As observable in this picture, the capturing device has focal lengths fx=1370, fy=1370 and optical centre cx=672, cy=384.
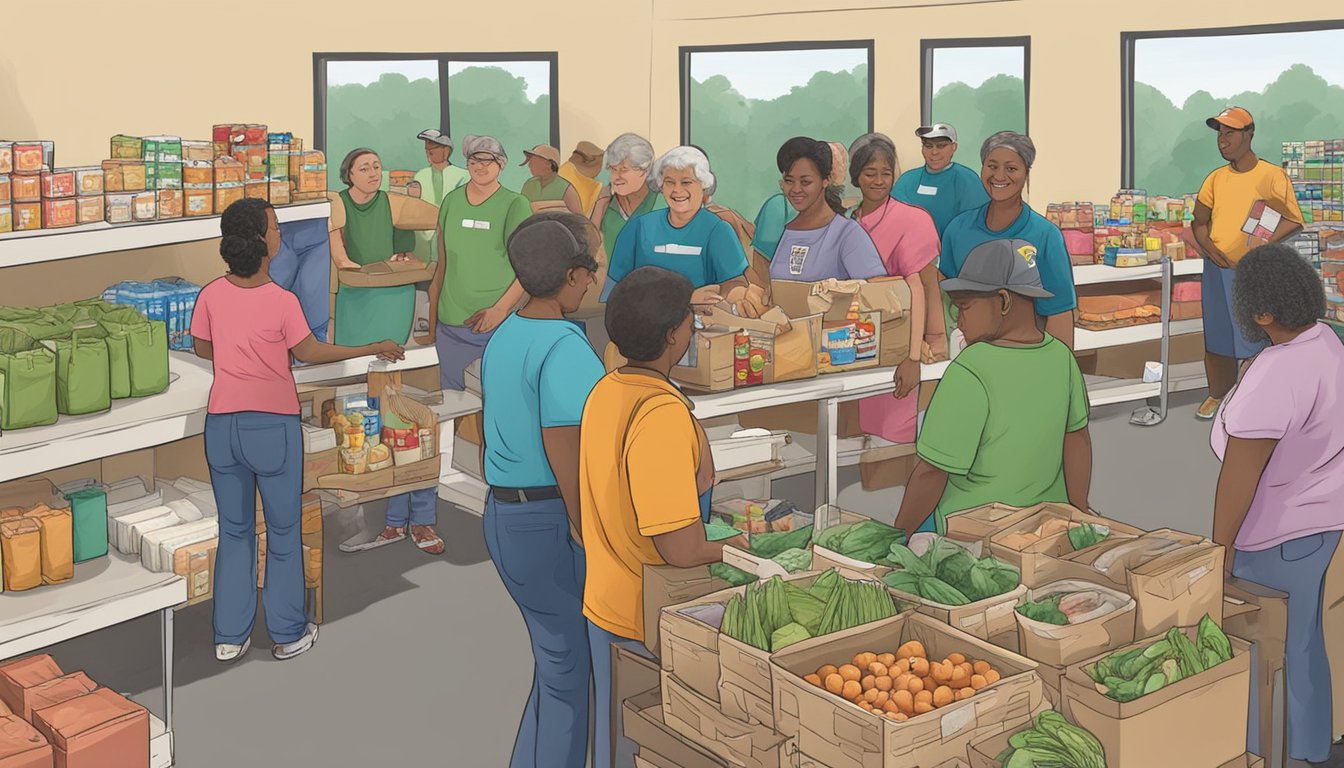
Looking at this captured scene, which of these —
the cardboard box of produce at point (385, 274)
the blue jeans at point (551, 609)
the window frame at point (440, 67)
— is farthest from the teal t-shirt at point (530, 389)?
the window frame at point (440, 67)

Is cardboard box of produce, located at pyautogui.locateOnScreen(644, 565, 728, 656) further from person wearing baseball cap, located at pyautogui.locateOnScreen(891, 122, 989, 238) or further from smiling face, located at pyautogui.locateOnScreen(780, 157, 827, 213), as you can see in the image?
person wearing baseball cap, located at pyautogui.locateOnScreen(891, 122, 989, 238)

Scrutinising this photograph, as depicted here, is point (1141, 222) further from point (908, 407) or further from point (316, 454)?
point (316, 454)

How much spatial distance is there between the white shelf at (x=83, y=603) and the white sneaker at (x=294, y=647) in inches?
33.7

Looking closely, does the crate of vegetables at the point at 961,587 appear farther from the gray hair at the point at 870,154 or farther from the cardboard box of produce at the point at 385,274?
the cardboard box of produce at the point at 385,274

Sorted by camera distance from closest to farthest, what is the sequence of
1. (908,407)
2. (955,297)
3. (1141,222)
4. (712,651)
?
1. (712,651)
2. (955,297)
3. (908,407)
4. (1141,222)

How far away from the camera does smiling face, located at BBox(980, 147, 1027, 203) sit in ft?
17.8

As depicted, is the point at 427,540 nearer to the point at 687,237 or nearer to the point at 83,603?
the point at 687,237

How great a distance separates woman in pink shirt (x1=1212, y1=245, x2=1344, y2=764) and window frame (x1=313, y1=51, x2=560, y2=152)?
6.50 metres

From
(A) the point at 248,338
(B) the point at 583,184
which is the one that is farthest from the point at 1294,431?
(B) the point at 583,184

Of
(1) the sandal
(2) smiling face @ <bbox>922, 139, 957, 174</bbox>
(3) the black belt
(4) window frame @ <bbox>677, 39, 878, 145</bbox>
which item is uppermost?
(4) window frame @ <bbox>677, 39, 878, 145</bbox>

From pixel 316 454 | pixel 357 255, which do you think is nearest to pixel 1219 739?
pixel 316 454

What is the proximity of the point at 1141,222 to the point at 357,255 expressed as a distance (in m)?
5.47

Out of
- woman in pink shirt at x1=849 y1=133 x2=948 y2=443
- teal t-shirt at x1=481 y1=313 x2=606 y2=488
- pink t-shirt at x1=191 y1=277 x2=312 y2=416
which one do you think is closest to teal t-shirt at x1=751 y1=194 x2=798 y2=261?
woman in pink shirt at x1=849 y1=133 x2=948 y2=443

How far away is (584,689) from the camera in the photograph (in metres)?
3.70
